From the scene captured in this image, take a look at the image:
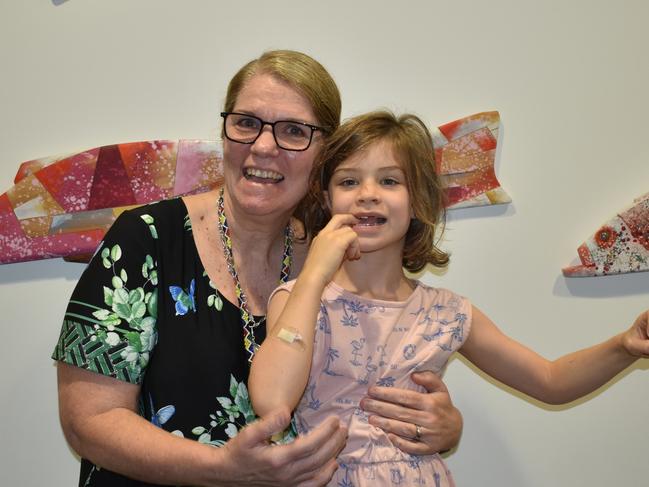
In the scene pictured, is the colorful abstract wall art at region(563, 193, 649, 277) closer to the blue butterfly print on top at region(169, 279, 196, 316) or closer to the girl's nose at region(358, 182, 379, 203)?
the girl's nose at region(358, 182, 379, 203)

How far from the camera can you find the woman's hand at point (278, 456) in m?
1.07

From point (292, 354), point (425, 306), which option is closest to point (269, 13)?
point (425, 306)

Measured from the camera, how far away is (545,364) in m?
1.45

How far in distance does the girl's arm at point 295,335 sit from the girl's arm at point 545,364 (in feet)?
1.20

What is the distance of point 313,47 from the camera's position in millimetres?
1917

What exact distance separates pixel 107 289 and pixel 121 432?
269mm

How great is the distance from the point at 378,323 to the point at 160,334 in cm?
44

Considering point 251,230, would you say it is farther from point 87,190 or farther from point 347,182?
point 87,190

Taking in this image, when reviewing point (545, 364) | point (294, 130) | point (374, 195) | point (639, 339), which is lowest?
point (545, 364)

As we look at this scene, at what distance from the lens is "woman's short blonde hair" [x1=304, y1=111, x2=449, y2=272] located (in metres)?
1.42

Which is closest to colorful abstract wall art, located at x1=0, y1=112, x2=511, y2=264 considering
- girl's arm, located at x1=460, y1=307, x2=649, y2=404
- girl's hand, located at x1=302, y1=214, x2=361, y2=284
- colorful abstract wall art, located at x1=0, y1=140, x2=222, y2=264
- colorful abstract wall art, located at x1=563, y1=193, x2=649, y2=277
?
colorful abstract wall art, located at x1=0, y1=140, x2=222, y2=264

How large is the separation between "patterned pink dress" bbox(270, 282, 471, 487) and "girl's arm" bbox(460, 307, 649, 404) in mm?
74

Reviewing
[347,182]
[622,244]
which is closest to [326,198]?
[347,182]

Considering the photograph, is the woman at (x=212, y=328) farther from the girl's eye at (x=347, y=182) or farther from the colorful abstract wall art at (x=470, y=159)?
the colorful abstract wall art at (x=470, y=159)
